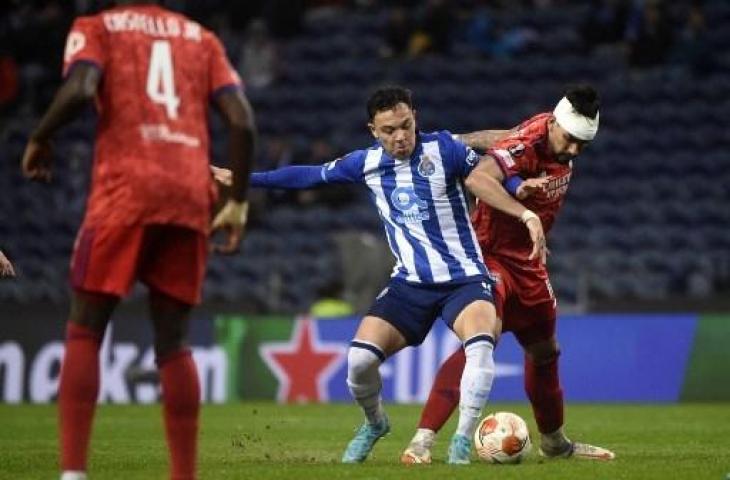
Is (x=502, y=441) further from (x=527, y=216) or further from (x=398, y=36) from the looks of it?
(x=398, y=36)

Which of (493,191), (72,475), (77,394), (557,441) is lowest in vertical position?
(557,441)

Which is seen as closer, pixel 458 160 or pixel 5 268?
pixel 458 160

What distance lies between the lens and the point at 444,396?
29.4ft

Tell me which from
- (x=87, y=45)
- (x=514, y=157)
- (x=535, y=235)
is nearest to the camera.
→ (x=87, y=45)

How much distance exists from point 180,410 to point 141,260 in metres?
0.63

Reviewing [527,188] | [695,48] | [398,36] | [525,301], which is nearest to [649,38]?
[695,48]

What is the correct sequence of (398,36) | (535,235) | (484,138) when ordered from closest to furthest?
1. (535,235)
2. (484,138)
3. (398,36)

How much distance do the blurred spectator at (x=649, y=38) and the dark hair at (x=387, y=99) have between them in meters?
14.4

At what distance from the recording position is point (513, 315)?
9273 millimetres

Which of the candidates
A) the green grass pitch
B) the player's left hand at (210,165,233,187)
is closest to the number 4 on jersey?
the player's left hand at (210,165,233,187)

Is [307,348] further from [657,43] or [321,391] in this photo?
[657,43]

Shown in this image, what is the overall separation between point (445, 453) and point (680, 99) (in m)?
13.4

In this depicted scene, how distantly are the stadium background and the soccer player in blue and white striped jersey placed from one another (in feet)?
27.8

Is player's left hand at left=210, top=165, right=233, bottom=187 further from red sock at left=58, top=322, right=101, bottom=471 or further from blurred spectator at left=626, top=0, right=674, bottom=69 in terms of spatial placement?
blurred spectator at left=626, top=0, right=674, bottom=69
